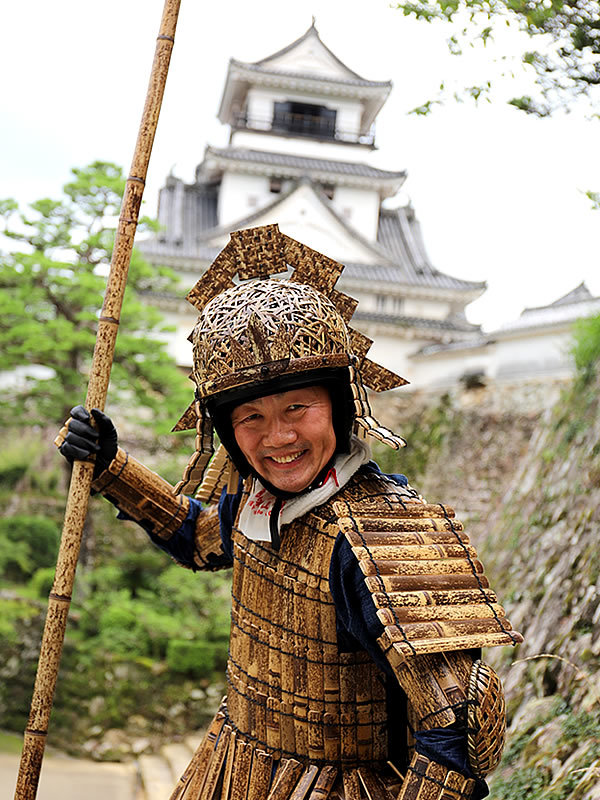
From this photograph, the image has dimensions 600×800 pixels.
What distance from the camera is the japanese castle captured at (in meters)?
12.7

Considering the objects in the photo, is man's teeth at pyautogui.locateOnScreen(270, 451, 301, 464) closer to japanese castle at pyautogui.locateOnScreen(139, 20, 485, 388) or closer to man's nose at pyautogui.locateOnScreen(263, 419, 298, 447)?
man's nose at pyautogui.locateOnScreen(263, 419, 298, 447)

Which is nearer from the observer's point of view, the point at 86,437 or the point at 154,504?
the point at 86,437

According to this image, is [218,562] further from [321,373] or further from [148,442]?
[148,442]

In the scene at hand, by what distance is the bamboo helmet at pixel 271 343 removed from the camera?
5.11ft

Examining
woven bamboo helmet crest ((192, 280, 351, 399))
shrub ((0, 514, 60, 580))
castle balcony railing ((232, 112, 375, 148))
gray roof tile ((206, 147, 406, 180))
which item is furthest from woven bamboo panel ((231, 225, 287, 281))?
castle balcony railing ((232, 112, 375, 148))

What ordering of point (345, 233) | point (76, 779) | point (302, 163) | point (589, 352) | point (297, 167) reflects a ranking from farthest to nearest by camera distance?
point (302, 163) < point (297, 167) < point (345, 233) < point (76, 779) < point (589, 352)

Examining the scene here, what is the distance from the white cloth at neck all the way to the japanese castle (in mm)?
9926

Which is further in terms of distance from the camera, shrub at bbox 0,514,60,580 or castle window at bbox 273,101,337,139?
castle window at bbox 273,101,337,139

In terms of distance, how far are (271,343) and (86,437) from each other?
0.61m

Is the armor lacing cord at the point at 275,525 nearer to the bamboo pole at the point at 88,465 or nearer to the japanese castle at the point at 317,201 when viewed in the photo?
the bamboo pole at the point at 88,465

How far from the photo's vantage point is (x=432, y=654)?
1.42 meters

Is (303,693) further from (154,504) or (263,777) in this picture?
(154,504)

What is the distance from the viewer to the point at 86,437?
1.91 metres

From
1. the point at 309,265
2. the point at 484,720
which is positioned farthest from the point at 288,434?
the point at 484,720
